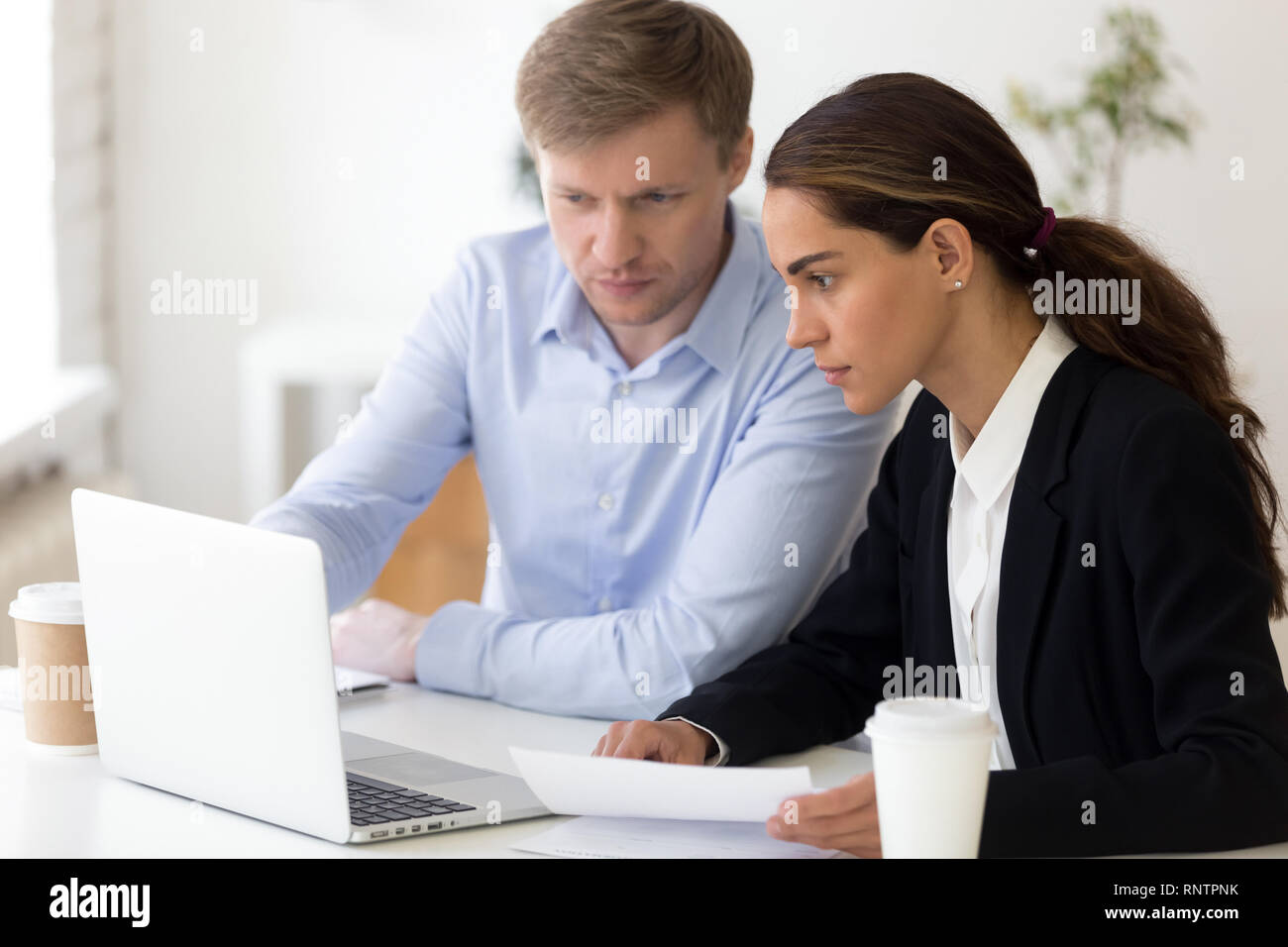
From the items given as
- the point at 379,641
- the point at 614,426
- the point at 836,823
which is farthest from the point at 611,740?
the point at 614,426

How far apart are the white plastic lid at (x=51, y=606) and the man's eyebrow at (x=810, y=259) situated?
717 mm

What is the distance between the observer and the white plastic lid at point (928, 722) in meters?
0.91

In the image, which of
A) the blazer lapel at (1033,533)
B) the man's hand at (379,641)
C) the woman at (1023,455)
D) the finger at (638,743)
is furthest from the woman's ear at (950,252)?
the man's hand at (379,641)

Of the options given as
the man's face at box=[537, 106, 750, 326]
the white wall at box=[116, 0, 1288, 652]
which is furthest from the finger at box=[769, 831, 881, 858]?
the white wall at box=[116, 0, 1288, 652]

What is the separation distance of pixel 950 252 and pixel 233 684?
73 cm

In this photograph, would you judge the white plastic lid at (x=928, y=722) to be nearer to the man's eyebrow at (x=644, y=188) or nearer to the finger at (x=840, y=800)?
the finger at (x=840, y=800)

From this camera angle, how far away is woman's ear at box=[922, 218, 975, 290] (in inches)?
53.1

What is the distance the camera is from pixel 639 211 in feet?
5.78

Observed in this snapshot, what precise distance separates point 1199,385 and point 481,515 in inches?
80.7

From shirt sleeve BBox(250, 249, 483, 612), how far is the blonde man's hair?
0.95 ft

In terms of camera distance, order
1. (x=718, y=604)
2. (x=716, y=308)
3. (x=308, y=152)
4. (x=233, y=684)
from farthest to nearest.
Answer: (x=308, y=152), (x=716, y=308), (x=718, y=604), (x=233, y=684)

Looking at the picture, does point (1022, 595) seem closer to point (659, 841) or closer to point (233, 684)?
point (659, 841)

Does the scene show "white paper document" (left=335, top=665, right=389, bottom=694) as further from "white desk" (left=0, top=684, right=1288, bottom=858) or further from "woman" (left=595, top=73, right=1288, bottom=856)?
"woman" (left=595, top=73, right=1288, bottom=856)
